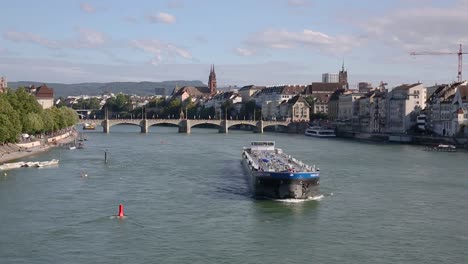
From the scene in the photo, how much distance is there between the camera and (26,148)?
4738 cm

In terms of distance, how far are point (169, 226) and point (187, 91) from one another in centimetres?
14089

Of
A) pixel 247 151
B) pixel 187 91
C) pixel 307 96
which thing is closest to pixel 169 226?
pixel 247 151

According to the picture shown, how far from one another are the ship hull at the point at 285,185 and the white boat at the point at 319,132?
54226mm

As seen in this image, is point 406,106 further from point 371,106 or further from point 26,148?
point 26,148

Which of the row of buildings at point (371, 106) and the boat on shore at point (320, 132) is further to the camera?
the boat on shore at point (320, 132)

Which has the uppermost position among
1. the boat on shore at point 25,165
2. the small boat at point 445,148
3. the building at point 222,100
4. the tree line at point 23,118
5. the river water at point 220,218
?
the building at point 222,100

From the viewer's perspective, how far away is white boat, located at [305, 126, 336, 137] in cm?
8069

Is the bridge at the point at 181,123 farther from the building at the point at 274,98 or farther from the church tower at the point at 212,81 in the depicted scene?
the church tower at the point at 212,81

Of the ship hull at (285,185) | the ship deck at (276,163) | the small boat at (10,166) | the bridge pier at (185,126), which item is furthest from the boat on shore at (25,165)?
the bridge pier at (185,126)

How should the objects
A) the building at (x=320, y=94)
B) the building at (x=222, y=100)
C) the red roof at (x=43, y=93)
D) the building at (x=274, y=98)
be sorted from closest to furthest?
1. the red roof at (x=43, y=93)
2. the building at (x=320, y=94)
3. the building at (x=274, y=98)
4. the building at (x=222, y=100)

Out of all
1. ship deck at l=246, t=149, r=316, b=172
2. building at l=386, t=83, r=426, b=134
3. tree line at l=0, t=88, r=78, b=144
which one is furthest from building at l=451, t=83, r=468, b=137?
tree line at l=0, t=88, r=78, b=144

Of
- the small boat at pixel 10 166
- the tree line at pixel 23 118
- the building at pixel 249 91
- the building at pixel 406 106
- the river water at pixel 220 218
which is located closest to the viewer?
the river water at pixel 220 218

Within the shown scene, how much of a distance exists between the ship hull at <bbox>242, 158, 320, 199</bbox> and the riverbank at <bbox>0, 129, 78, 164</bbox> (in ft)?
58.7

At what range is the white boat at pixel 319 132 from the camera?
265ft
